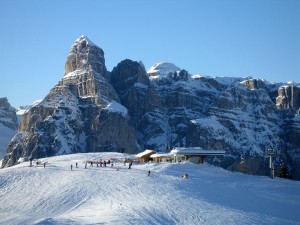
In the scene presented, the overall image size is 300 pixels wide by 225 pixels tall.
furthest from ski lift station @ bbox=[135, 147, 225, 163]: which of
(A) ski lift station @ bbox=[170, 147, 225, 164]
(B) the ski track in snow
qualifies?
(B) the ski track in snow

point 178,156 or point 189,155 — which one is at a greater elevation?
point 189,155

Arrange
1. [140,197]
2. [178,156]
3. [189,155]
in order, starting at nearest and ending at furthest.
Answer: [140,197], [178,156], [189,155]

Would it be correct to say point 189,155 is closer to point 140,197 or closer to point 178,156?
point 178,156

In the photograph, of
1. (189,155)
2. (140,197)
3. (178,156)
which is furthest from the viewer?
(189,155)

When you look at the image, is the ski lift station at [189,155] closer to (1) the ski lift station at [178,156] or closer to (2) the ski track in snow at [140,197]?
(1) the ski lift station at [178,156]

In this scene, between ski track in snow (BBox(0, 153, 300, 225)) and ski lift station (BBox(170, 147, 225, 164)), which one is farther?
ski lift station (BBox(170, 147, 225, 164))

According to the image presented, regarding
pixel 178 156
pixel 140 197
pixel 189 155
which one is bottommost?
pixel 140 197

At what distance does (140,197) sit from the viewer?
1973 inches

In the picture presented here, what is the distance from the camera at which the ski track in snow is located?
42.5m

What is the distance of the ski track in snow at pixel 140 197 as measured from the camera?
139ft

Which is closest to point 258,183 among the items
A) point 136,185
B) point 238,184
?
point 238,184

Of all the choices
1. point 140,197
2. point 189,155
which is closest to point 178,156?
point 189,155

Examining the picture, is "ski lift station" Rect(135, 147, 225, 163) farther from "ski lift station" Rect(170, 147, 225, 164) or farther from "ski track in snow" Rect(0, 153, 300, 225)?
"ski track in snow" Rect(0, 153, 300, 225)

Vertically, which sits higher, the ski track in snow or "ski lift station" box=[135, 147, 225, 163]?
"ski lift station" box=[135, 147, 225, 163]
